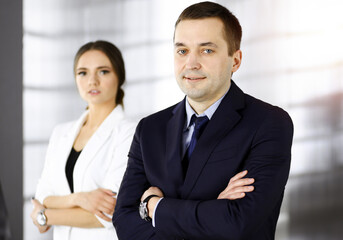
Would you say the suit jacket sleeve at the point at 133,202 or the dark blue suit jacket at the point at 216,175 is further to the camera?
the suit jacket sleeve at the point at 133,202

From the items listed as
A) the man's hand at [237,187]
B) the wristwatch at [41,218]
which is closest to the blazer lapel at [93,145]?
the wristwatch at [41,218]

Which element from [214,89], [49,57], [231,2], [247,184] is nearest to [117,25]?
[49,57]

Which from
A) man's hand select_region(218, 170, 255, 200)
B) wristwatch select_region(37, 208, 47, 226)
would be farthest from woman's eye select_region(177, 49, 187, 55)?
wristwatch select_region(37, 208, 47, 226)

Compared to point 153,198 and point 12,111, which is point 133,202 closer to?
point 153,198

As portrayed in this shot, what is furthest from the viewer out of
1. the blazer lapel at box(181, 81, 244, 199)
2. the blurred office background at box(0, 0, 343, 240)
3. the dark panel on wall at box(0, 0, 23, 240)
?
the dark panel on wall at box(0, 0, 23, 240)

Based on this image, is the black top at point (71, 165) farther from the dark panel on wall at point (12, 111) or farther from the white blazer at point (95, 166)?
the dark panel on wall at point (12, 111)

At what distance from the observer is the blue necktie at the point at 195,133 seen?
203 cm

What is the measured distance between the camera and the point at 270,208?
72.4 inches

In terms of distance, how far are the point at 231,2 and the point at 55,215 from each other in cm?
279

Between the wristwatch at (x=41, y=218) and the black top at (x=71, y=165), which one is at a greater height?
the black top at (x=71, y=165)

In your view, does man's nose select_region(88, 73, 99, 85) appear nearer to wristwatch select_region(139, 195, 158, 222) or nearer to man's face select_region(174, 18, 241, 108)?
man's face select_region(174, 18, 241, 108)

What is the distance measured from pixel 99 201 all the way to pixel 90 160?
10.9 inches

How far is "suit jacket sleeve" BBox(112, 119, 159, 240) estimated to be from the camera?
→ 2.01 m

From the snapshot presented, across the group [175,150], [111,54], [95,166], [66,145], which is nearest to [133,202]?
[175,150]
